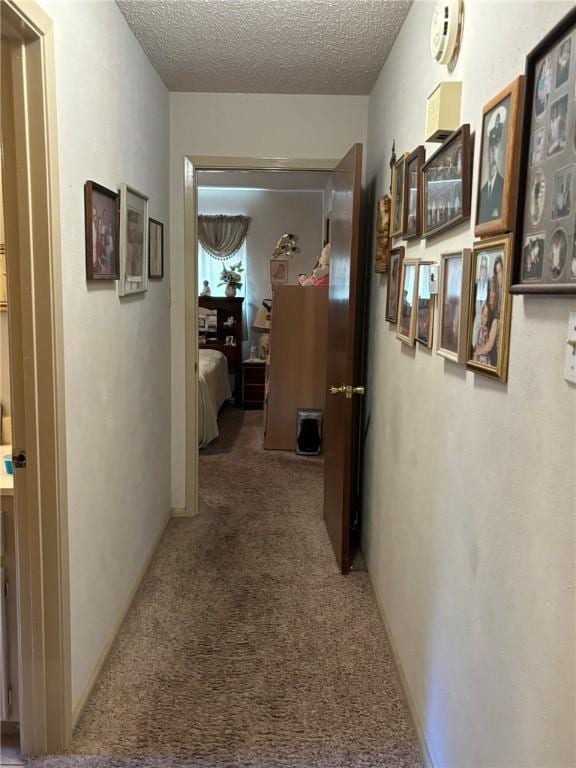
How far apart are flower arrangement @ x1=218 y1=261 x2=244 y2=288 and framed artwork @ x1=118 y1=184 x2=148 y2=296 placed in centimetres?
456

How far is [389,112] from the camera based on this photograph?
2.63m

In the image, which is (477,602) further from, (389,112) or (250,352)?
(250,352)

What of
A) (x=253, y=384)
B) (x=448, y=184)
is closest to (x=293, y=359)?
(x=253, y=384)

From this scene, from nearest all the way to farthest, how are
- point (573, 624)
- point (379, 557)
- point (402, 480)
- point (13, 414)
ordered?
point (573, 624)
point (13, 414)
point (402, 480)
point (379, 557)

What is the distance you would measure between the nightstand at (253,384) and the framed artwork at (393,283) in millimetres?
4198

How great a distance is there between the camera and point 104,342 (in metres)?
2.11

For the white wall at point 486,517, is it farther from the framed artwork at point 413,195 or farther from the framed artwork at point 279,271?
the framed artwork at point 279,271

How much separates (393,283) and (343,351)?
0.57 metres

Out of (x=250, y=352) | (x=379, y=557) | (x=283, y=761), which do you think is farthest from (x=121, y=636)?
(x=250, y=352)

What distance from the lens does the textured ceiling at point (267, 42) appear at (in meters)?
2.26

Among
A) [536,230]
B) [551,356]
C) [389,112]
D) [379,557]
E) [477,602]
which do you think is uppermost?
[389,112]

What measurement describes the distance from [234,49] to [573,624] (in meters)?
2.67

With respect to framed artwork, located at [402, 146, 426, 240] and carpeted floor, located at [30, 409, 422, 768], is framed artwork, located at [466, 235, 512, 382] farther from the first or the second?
carpeted floor, located at [30, 409, 422, 768]

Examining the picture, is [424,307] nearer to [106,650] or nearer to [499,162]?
[499,162]
